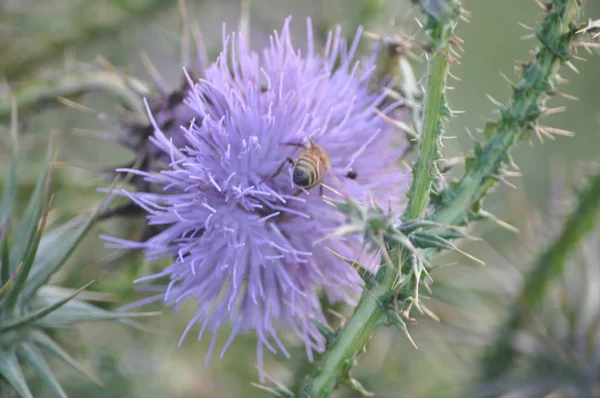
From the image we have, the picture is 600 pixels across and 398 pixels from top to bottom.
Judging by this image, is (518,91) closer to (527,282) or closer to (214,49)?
(527,282)

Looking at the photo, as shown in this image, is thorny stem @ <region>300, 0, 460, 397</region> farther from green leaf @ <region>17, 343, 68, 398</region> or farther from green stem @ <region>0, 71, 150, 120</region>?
green stem @ <region>0, 71, 150, 120</region>

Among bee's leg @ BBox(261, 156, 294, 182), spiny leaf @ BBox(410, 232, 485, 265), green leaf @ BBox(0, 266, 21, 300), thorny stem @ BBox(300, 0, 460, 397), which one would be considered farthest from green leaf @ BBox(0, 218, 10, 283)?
spiny leaf @ BBox(410, 232, 485, 265)

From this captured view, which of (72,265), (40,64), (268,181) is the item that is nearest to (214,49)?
(40,64)

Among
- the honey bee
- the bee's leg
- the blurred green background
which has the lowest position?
the blurred green background

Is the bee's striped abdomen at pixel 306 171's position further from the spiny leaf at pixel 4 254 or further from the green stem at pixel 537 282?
the green stem at pixel 537 282

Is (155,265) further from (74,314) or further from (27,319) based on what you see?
(27,319)

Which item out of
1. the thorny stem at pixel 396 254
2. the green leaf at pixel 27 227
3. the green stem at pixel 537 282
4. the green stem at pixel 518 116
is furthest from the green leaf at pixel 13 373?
the green stem at pixel 537 282

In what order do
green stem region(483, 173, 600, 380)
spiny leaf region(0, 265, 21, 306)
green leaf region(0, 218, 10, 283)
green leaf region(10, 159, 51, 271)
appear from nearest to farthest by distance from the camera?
spiny leaf region(0, 265, 21, 306)
green leaf region(0, 218, 10, 283)
green leaf region(10, 159, 51, 271)
green stem region(483, 173, 600, 380)
